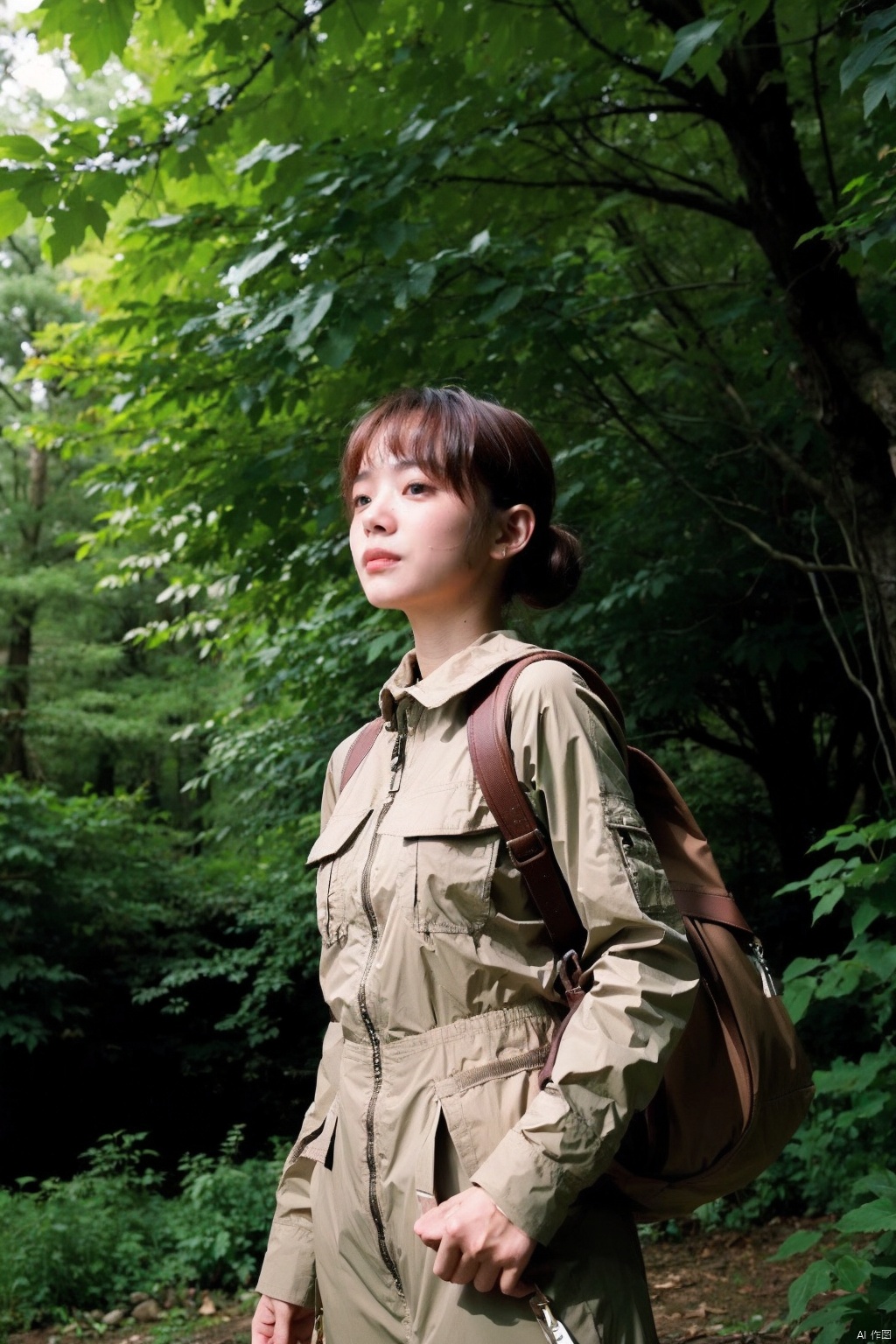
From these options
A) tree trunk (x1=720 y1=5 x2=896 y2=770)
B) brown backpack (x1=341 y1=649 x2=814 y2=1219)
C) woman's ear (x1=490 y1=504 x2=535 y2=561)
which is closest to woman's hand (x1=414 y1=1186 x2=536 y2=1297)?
brown backpack (x1=341 y1=649 x2=814 y2=1219)

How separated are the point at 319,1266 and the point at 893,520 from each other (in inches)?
104

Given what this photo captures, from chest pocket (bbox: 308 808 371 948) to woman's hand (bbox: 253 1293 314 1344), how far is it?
1.71ft

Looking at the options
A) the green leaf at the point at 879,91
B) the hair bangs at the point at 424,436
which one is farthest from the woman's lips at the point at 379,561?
the green leaf at the point at 879,91

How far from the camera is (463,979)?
1.26 meters

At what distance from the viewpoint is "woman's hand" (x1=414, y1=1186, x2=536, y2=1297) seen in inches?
43.6

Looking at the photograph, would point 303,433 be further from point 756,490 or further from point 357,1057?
point 357,1057

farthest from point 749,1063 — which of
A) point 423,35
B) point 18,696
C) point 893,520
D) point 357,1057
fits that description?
point 18,696

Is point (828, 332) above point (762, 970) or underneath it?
above

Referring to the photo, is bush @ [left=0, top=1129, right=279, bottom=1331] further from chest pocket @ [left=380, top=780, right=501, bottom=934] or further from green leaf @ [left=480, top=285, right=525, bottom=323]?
chest pocket @ [left=380, top=780, right=501, bottom=934]

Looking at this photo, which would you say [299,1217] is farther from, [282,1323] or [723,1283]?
[723,1283]

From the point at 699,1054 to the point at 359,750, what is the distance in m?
0.66

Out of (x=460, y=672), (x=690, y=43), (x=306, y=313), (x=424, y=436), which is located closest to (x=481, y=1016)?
(x=460, y=672)

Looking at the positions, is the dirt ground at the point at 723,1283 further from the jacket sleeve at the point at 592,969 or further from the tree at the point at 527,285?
the jacket sleeve at the point at 592,969

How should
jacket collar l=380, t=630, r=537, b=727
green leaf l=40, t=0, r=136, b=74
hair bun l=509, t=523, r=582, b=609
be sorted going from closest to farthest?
1. jacket collar l=380, t=630, r=537, b=727
2. hair bun l=509, t=523, r=582, b=609
3. green leaf l=40, t=0, r=136, b=74
